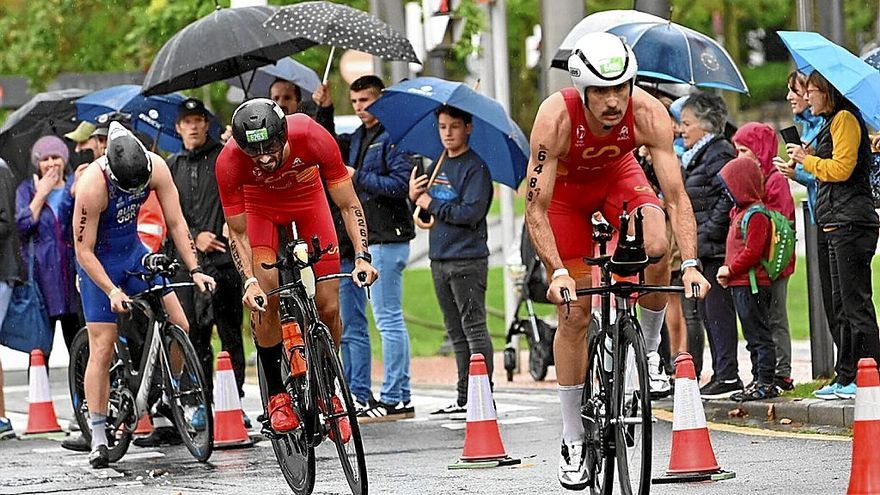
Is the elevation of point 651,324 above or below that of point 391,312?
above

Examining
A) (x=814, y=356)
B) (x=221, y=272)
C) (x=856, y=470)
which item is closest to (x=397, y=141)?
(x=221, y=272)

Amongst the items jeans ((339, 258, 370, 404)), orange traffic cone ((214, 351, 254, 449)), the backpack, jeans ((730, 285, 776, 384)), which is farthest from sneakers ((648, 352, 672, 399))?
orange traffic cone ((214, 351, 254, 449))

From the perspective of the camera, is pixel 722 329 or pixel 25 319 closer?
pixel 722 329

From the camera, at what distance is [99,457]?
36.4 feet

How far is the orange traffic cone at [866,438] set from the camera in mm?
7516

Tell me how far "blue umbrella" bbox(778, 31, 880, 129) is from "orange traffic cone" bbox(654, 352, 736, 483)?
2295mm

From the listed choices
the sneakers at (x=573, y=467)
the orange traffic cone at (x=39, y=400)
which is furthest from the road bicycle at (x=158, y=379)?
the sneakers at (x=573, y=467)

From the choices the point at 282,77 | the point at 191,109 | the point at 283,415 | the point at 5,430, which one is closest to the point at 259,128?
the point at 283,415

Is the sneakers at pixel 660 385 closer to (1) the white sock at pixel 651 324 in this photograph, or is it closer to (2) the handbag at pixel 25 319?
(1) the white sock at pixel 651 324

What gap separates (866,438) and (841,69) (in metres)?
3.75

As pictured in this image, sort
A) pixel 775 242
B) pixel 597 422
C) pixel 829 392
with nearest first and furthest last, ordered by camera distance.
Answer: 1. pixel 597 422
2. pixel 829 392
3. pixel 775 242

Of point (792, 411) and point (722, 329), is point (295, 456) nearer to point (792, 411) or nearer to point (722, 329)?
point (792, 411)

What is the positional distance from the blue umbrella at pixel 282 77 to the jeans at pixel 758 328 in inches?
177

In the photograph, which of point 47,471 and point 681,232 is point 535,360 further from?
point 681,232
